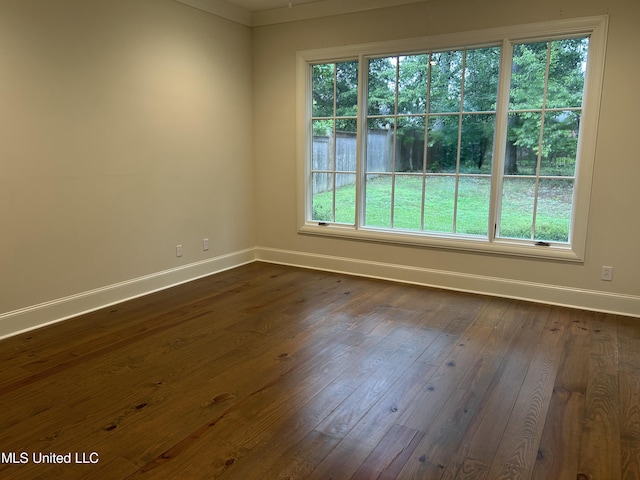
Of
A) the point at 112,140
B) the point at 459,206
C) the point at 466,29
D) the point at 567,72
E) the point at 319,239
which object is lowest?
the point at 319,239

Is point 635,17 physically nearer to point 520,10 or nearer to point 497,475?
point 520,10

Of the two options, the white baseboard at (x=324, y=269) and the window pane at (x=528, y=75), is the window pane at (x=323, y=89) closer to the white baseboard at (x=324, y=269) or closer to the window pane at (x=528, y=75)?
the white baseboard at (x=324, y=269)

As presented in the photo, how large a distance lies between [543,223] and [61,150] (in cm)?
404

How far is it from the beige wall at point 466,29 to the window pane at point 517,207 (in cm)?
26

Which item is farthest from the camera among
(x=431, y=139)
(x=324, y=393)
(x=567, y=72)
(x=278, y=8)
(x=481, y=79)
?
(x=278, y=8)

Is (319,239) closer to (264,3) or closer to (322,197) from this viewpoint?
(322,197)

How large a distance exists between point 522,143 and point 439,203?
0.92 metres

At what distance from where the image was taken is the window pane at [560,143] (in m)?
3.85

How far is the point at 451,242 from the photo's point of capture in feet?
14.4

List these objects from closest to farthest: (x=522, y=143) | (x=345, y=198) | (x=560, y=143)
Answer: (x=560, y=143) → (x=522, y=143) → (x=345, y=198)

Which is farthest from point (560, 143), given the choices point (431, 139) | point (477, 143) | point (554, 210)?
point (431, 139)

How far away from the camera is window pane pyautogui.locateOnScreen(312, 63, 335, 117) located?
16.2 feet

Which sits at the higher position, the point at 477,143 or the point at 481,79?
the point at 481,79

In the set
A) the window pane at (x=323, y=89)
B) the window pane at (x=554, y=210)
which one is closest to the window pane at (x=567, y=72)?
the window pane at (x=554, y=210)
